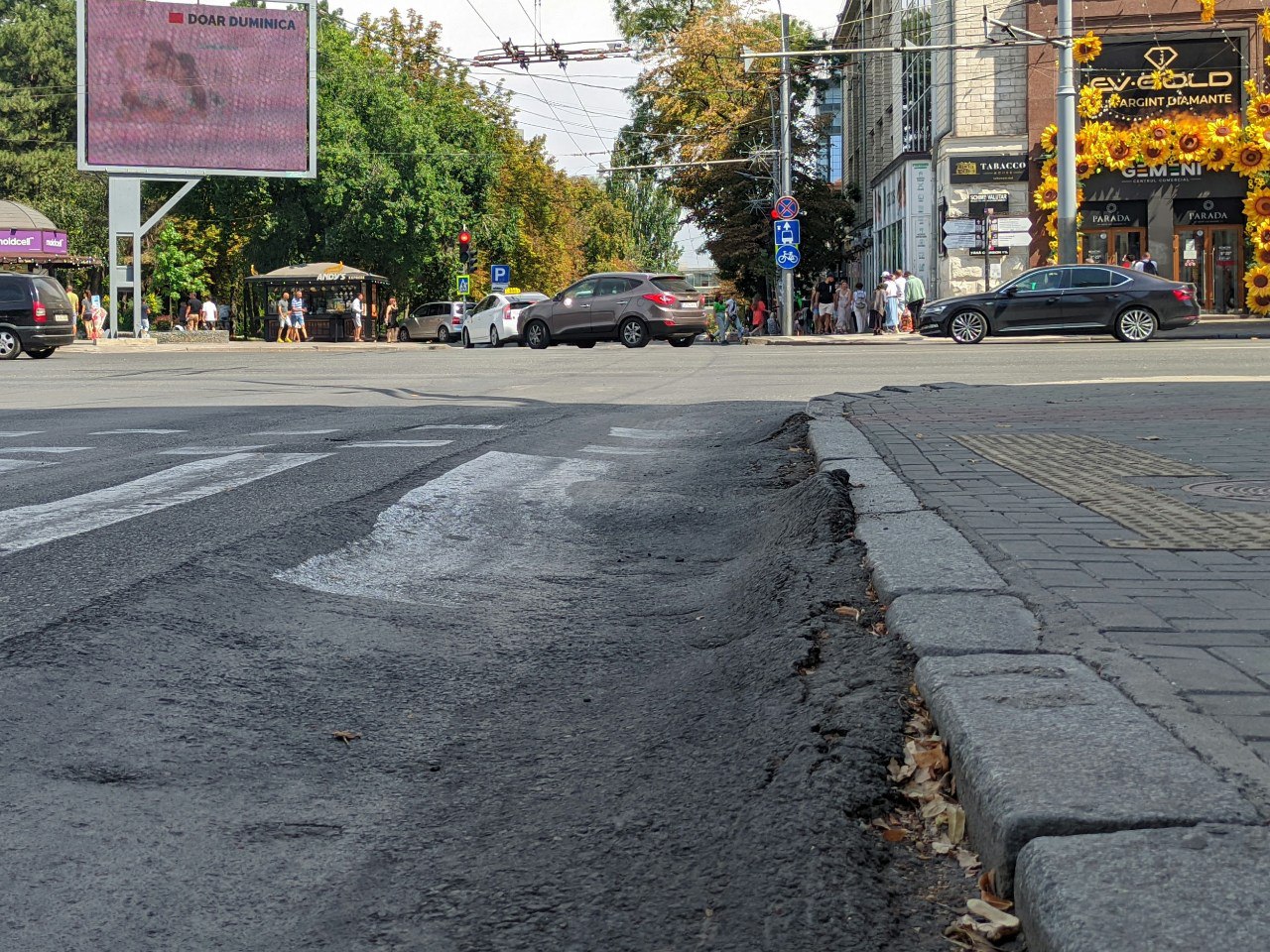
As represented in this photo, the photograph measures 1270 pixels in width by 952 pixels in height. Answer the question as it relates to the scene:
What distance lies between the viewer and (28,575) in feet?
15.8

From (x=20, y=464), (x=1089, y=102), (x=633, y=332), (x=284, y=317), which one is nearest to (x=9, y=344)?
(x=633, y=332)

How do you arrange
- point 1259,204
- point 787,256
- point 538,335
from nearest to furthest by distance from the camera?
point 538,335 < point 1259,204 < point 787,256

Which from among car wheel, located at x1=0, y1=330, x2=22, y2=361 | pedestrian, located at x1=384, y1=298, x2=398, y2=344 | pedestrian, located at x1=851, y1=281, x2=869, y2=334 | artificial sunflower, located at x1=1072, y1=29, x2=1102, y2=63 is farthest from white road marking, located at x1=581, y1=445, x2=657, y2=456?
pedestrian, located at x1=384, y1=298, x2=398, y2=344

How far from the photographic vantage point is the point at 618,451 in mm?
9203

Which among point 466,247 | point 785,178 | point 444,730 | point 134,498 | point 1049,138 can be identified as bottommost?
point 444,730

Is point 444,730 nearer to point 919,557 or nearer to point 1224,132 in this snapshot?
point 919,557

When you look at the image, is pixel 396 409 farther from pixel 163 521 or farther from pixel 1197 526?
pixel 1197 526

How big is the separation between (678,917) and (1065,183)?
93.6 ft

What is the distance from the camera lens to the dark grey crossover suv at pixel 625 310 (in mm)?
29625

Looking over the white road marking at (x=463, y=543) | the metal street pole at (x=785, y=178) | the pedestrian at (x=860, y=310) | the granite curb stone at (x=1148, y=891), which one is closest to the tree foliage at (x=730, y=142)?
the pedestrian at (x=860, y=310)

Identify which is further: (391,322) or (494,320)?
(391,322)

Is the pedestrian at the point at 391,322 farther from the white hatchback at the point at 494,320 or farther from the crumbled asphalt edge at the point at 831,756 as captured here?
the crumbled asphalt edge at the point at 831,756

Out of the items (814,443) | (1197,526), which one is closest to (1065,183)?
(814,443)

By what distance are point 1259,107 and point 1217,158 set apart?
1383 millimetres
